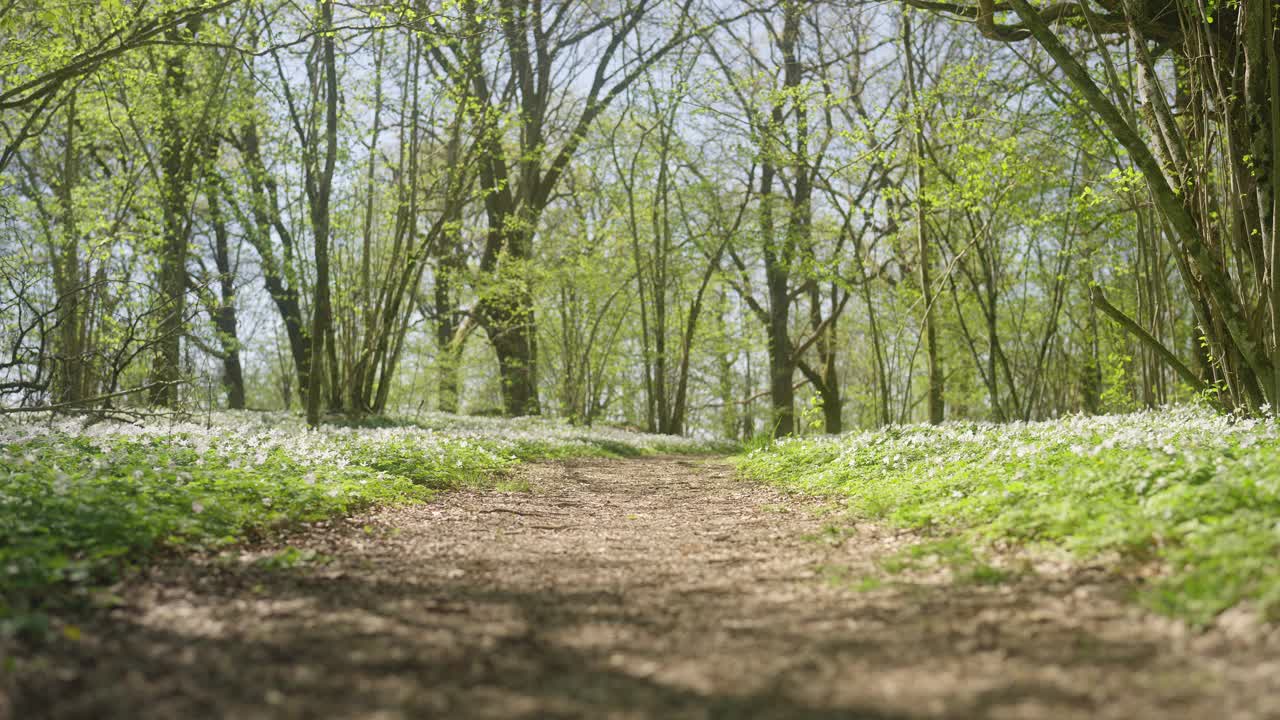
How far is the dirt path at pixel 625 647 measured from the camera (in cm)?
246

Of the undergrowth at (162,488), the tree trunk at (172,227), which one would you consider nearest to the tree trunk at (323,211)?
the tree trunk at (172,227)

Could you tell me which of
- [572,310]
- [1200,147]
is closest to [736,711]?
[1200,147]

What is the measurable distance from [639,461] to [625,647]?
1263cm

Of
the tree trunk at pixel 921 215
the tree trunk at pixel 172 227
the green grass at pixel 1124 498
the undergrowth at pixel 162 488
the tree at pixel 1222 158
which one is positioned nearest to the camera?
the green grass at pixel 1124 498

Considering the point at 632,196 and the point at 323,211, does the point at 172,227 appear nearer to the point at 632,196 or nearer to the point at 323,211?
the point at 323,211

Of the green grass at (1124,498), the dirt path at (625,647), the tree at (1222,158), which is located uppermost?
the tree at (1222,158)

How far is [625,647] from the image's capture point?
127 inches

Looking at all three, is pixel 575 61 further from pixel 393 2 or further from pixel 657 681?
pixel 657 681

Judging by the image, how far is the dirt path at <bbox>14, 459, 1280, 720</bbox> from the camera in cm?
246

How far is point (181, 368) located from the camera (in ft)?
33.2

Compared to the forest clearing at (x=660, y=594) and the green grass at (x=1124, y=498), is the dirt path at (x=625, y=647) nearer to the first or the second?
the forest clearing at (x=660, y=594)

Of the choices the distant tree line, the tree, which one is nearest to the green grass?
the tree

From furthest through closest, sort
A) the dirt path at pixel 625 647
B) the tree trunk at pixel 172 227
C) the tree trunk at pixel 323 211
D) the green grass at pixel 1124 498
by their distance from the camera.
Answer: the tree trunk at pixel 323 211 < the tree trunk at pixel 172 227 < the green grass at pixel 1124 498 < the dirt path at pixel 625 647

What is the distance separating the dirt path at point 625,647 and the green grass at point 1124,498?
0.26 m
